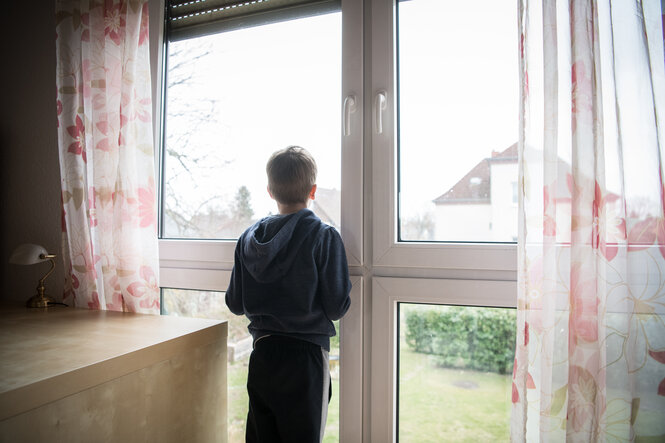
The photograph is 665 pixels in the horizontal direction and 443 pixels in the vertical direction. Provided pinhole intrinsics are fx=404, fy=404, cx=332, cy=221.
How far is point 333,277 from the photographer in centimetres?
109

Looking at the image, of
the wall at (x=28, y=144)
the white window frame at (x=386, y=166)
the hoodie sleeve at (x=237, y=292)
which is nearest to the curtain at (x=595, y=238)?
the white window frame at (x=386, y=166)

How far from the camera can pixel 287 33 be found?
1.46 m

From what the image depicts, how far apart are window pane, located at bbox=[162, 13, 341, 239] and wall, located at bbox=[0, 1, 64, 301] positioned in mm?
535

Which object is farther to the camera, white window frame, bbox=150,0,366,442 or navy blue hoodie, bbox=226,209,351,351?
white window frame, bbox=150,0,366,442

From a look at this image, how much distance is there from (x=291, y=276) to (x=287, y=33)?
35.8 inches

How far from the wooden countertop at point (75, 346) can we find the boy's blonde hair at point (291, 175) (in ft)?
1.50

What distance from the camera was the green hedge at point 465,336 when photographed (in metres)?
1.20

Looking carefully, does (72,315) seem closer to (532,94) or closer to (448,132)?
(448,132)

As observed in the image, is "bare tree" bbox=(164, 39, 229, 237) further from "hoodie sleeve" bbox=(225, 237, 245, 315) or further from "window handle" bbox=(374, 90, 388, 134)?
"window handle" bbox=(374, 90, 388, 134)

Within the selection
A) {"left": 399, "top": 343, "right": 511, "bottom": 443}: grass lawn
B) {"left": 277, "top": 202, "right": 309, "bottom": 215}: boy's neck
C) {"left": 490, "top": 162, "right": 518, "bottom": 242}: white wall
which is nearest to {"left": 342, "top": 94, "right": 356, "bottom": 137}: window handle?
{"left": 277, "top": 202, "right": 309, "bottom": 215}: boy's neck

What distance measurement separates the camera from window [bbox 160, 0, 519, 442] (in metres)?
1.22

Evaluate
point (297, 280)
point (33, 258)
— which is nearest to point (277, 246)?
point (297, 280)

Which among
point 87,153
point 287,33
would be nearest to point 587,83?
point 287,33

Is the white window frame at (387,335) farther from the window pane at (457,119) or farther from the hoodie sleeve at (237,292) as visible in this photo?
the hoodie sleeve at (237,292)
